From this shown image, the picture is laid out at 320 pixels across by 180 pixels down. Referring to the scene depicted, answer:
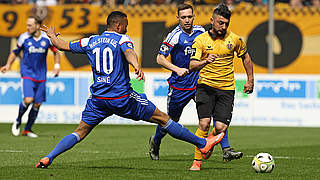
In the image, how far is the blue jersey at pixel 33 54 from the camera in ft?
49.9

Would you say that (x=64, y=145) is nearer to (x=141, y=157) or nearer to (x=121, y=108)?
(x=121, y=108)

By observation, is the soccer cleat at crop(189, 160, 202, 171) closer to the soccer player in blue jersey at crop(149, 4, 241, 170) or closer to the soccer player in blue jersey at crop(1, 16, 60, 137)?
the soccer player in blue jersey at crop(149, 4, 241, 170)

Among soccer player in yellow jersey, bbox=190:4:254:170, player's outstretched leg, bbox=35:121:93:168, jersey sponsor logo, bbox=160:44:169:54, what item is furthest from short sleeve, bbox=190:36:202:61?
player's outstretched leg, bbox=35:121:93:168

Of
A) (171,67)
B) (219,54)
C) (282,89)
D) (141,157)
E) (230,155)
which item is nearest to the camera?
(171,67)

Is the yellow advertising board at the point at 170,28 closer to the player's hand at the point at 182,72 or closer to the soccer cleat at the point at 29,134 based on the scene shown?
the soccer cleat at the point at 29,134

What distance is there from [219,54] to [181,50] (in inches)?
43.9

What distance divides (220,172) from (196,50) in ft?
4.95

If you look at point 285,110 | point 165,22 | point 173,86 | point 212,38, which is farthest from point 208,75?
point 165,22

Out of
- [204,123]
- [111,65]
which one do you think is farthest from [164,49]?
[111,65]

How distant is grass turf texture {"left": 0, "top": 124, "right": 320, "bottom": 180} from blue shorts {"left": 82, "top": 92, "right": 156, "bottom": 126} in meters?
0.66

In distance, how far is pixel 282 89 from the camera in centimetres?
1930

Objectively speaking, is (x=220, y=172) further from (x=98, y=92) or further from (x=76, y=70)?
(x=76, y=70)

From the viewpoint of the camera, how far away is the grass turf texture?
339 inches

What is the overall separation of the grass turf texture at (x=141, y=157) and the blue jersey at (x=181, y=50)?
42.7 inches
